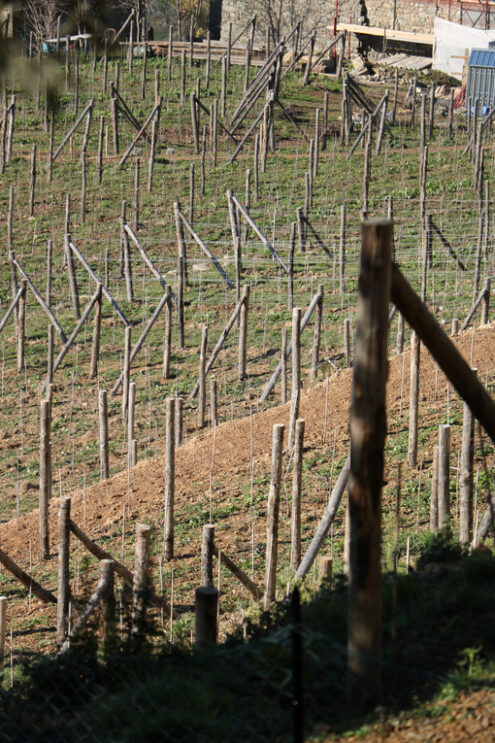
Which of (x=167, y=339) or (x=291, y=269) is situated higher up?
(x=291, y=269)

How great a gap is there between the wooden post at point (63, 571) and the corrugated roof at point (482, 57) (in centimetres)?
2428

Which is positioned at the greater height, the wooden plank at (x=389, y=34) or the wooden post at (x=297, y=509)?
the wooden plank at (x=389, y=34)

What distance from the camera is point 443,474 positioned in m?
7.75

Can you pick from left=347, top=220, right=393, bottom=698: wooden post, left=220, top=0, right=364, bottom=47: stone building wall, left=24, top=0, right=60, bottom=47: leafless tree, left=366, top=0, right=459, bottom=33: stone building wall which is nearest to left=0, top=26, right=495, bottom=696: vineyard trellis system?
left=347, top=220, right=393, bottom=698: wooden post

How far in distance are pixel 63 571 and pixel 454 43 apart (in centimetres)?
2708

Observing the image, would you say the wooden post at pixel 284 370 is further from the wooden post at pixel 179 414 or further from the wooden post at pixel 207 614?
the wooden post at pixel 207 614

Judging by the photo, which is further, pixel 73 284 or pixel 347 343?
pixel 73 284

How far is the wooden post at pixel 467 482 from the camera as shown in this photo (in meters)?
7.68

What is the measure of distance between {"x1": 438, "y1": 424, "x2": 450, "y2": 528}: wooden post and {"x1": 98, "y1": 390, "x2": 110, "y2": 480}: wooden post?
4.44 m

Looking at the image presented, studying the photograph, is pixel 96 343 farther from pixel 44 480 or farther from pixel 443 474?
pixel 443 474

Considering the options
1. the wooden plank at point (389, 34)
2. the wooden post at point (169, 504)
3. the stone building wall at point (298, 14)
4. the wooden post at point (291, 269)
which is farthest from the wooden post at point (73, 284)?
the stone building wall at point (298, 14)

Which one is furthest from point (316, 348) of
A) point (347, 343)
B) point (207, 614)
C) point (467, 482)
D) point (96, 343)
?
point (207, 614)

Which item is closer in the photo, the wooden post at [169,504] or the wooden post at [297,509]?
the wooden post at [297,509]

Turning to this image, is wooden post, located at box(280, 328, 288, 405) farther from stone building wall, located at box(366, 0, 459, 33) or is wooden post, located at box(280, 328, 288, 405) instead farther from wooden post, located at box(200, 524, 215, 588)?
stone building wall, located at box(366, 0, 459, 33)
